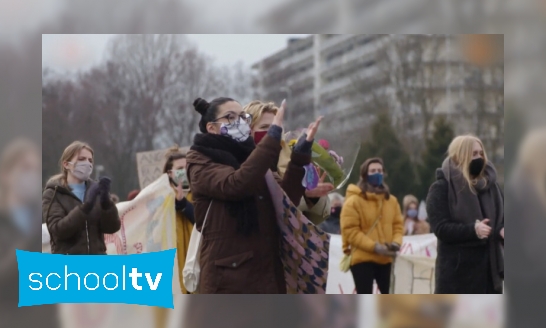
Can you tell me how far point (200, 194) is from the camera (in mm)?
4664

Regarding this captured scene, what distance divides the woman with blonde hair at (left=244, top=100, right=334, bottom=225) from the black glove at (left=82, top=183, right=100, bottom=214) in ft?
3.47

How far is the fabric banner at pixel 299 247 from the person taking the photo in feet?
15.5

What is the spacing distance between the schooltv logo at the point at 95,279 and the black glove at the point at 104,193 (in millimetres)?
317

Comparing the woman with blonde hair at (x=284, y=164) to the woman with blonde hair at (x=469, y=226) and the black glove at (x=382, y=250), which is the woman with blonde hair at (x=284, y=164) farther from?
the black glove at (x=382, y=250)

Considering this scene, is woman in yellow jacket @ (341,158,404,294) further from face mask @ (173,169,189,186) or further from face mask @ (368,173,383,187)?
face mask @ (173,169,189,186)

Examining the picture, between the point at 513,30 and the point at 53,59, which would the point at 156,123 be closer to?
the point at 53,59

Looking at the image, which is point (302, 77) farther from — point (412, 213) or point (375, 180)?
point (412, 213)

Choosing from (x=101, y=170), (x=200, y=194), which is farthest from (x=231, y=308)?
(x=101, y=170)

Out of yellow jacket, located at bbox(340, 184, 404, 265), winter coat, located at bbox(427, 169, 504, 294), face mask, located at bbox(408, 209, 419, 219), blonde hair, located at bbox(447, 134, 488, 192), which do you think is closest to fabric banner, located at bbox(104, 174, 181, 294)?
yellow jacket, located at bbox(340, 184, 404, 265)

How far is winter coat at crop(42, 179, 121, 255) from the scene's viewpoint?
546 centimetres

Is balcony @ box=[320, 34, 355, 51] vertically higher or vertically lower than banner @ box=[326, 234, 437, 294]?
higher

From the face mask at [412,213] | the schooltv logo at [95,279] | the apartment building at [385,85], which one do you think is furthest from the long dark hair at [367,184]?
the schooltv logo at [95,279]

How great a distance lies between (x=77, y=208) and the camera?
5.50 metres

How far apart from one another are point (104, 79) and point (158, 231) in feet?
3.11
